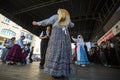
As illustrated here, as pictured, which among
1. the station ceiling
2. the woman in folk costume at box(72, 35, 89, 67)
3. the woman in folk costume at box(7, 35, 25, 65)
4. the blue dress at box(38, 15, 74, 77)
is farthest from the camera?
the station ceiling

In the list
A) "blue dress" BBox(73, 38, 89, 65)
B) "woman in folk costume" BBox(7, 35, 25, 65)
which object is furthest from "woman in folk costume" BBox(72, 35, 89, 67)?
"woman in folk costume" BBox(7, 35, 25, 65)

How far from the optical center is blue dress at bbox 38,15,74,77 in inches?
89.3

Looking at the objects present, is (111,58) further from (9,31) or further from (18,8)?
(9,31)

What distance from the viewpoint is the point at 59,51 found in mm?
2336

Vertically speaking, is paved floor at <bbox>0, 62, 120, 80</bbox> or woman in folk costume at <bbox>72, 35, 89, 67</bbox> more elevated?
woman in folk costume at <bbox>72, 35, 89, 67</bbox>

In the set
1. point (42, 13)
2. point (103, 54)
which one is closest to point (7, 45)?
point (42, 13)

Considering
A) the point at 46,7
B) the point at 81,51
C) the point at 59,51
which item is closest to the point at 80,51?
the point at 81,51

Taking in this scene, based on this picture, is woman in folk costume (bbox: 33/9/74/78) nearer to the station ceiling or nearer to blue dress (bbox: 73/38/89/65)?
the station ceiling

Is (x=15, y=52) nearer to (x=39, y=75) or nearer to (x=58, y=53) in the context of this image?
(x=39, y=75)

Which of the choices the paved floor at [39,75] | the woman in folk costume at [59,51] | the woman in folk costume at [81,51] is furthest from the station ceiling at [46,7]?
the woman in folk costume at [59,51]

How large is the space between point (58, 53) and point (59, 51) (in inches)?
1.5

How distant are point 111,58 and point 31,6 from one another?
14.5 feet

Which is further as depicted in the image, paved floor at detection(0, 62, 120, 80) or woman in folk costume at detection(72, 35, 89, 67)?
woman in folk costume at detection(72, 35, 89, 67)

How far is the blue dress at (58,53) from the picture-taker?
2.27 metres
